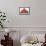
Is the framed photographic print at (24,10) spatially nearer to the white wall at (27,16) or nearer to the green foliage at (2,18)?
the white wall at (27,16)

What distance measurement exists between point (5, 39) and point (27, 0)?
126 centimetres

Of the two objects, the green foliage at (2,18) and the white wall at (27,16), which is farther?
the white wall at (27,16)

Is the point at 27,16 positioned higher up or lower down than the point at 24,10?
lower down

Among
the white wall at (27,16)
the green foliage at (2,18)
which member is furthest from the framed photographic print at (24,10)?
the green foliage at (2,18)

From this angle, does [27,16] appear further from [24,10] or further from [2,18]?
[2,18]

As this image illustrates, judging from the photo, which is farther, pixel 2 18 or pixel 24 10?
pixel 24 10

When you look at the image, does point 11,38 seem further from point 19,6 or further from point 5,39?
point 19,6

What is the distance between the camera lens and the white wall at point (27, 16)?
4191 mm

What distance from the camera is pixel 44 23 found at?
4207 mm

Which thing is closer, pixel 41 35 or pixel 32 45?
pixel 32 45

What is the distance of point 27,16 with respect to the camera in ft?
13.8

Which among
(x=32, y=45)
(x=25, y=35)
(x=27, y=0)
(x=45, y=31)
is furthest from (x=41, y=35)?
(x=27, y=0)

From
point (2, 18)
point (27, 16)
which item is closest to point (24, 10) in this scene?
point (27, 16)

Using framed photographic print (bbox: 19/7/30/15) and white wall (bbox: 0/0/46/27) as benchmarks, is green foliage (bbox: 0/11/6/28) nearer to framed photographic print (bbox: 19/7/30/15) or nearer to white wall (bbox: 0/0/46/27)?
white wall (bbox: 0/0/46/27)
